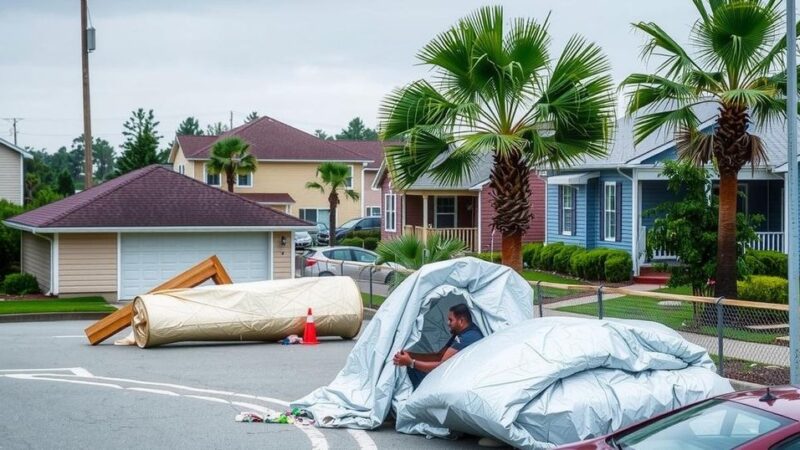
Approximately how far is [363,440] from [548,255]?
2421cm

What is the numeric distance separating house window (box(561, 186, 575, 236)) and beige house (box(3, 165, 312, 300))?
28.3 ft

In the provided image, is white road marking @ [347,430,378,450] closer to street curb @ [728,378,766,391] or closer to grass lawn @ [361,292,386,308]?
street curb @ [728,378,766,391]

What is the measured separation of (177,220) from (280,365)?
16.8 meters

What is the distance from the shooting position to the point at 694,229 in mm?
20891

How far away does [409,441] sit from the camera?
11109 mm

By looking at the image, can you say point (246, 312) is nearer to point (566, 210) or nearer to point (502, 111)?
point (502, 111)

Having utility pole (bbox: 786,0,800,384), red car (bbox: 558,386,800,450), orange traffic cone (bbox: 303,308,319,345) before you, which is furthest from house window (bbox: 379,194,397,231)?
red car (bbox: 558,386,800,450)

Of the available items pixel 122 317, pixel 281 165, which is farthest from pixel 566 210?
pixel 281 165

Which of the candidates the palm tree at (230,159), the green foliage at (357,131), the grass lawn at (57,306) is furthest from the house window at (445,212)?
the green foliage at (357,131)

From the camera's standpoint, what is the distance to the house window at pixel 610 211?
33312mm

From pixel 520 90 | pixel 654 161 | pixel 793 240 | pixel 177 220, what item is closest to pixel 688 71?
pixel 520 90

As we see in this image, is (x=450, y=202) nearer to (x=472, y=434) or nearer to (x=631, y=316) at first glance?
(x=631, y=316)

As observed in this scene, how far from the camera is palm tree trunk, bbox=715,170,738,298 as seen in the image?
19234mm

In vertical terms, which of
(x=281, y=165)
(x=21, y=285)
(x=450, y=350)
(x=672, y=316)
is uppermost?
(x=281, y=165)
